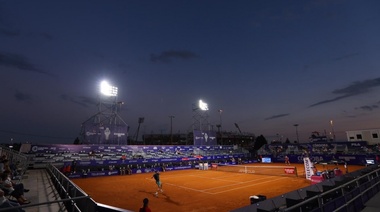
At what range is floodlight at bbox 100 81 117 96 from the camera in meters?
44.3

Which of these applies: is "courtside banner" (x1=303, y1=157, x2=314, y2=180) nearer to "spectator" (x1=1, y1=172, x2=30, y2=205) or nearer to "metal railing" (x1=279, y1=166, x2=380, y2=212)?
"metal railing" (x1=279, y1=166, x2=380, y2=212)

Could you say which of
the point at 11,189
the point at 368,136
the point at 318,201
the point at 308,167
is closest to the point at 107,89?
the point at 11,189

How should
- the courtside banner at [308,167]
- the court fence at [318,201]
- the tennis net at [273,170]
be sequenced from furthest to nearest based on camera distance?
1. the tennis net at [273,170]
2. the courtside banner at [308,167]
3. the court fence at [318,201]

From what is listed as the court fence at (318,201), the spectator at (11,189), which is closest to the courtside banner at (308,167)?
the court fence at (318,201)

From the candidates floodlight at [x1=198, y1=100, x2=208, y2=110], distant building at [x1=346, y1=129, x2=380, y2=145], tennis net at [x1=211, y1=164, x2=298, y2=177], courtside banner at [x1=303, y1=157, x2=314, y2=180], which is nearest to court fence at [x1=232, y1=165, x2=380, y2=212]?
courtside banner at [x1=303, y1=157, x2=314, y2=180]

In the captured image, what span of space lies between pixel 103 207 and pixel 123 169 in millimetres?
34778

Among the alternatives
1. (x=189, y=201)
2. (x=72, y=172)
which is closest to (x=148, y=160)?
(x=72, y=172)

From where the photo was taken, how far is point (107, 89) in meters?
45.5

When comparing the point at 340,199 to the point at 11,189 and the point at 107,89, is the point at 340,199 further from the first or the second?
the point at 107,89

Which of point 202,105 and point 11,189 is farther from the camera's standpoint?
point 202,105

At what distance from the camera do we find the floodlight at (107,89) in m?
44.3

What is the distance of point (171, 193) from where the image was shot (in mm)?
20438

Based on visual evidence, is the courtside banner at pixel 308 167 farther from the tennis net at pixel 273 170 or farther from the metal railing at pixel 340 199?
the metal railing at pixel 340 199

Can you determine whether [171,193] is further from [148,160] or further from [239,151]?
[239,151]
